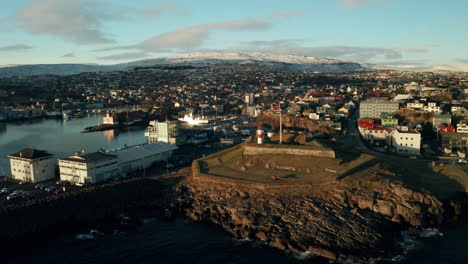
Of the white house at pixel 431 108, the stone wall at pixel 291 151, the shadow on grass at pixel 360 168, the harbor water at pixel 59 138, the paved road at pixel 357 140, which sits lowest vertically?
the harbor water at pixel 59 138

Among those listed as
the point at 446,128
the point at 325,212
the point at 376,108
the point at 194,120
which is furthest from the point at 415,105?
the point at 325,212

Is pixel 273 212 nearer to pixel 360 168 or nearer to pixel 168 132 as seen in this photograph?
pixel 360 168

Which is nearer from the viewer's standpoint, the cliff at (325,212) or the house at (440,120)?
the cliff at (325,212)

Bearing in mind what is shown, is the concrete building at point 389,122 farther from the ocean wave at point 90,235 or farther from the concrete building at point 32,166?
the concrete building at point 32,166

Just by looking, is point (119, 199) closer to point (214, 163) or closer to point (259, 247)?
point (214, 163)

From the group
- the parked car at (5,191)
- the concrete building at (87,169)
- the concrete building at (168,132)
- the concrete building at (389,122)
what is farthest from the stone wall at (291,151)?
the concrete building at (389,122)

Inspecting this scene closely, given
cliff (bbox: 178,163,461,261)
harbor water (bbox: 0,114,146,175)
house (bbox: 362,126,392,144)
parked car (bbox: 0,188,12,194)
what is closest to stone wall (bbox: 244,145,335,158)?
cliff (bbox: 178,163,461,261)
